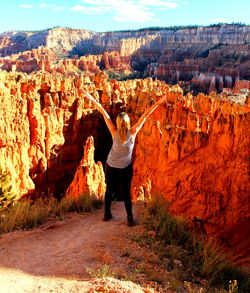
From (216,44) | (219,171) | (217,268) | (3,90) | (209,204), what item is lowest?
(209,204)

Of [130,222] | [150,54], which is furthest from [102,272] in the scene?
[150,54]

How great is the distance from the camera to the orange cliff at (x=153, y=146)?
1079 cm

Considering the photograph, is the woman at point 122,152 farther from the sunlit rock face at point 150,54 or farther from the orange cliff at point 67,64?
the orange cliff at point 67,64

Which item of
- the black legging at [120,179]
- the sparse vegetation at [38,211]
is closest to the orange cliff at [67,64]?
the sparse vegetation at [38,211]

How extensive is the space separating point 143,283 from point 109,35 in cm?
12837

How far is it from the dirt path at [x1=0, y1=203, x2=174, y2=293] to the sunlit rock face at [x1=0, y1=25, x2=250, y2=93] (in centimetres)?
5104

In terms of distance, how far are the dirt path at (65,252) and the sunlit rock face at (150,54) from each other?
167 feet

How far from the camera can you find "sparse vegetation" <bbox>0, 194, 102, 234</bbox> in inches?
186

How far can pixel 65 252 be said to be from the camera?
3.77m

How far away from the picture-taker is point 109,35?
123625mm

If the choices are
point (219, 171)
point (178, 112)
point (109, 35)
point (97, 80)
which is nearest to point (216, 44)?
point (109, 35)

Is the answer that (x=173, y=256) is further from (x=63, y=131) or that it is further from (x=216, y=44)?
(x=216, y=44)

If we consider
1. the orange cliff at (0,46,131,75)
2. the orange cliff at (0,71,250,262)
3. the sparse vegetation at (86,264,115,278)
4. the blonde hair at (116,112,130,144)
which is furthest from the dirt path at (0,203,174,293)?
the orange cliff at (0,46,131,75)

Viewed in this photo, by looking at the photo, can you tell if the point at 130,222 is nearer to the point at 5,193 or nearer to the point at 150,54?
the point at 5,193
